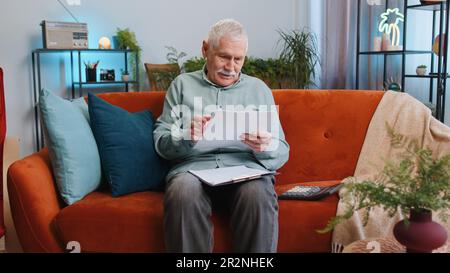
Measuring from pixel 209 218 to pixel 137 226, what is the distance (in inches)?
10.7

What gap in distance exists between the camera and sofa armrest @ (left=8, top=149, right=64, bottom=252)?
5.60 feet

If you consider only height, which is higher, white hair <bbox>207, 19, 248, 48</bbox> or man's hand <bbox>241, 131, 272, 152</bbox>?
white hair <bbox>207, 19, 248, 48</bbox>

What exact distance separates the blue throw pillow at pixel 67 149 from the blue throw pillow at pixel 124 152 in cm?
7

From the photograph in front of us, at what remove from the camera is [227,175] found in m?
1.70

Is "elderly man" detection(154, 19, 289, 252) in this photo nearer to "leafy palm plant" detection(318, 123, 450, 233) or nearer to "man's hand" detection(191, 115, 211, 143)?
"man's hand" detection(191, 115, 211, 143)

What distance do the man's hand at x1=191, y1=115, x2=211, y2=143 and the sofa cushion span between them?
28 cm

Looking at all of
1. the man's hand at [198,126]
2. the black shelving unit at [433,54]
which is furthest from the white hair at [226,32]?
the black shelving unit at [433,54]

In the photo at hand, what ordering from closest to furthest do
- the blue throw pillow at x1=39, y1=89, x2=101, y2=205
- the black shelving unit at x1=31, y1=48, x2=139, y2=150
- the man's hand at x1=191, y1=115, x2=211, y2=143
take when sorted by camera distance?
1. the man's hand at x1=191, y1=115, x2=211, y2=143
2. the blue throw pillow at x1=39, y1=89, x2=101, y2=205
3. the black shelving unit at x1=31, y1=48, x2=139, y2=150

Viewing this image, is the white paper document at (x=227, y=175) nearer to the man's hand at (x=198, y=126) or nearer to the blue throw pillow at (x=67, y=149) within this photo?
the man's hand at (x=198, y=126)

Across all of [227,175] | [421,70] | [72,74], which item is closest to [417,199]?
[227,175]

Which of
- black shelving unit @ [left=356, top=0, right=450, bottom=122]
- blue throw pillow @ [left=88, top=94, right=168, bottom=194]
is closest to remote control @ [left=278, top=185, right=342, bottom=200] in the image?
blue throw pillow @ [left=88, top=94, right=168, bottom=194]

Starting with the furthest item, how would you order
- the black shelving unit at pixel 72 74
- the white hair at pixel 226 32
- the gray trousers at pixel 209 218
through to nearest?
1. the black shelving unit at pixel 72 74
2. the white hair at pixel 226 32
3. the gray trousers at pixel 209 218

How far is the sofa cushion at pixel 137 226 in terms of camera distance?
1.72m
